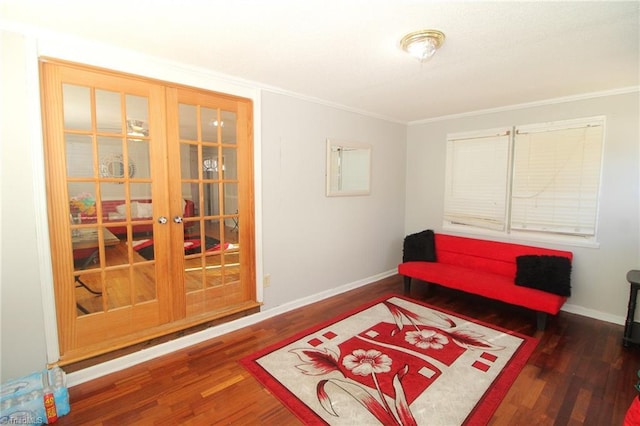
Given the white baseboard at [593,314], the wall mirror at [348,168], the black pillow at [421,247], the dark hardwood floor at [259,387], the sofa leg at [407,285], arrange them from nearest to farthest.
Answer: the dark hardwood floor at [259,387], the white baseboard at [593,314], the wall mirror at [348,168], the sofa leg at [407,285], the black pillow at [421,247]

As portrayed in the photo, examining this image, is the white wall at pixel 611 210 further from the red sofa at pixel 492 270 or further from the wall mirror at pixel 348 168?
the wall mirror at pixel 348 168

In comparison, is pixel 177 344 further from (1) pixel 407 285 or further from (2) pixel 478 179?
(2) pixel 478 179

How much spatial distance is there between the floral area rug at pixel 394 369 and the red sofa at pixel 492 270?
0.35 meters

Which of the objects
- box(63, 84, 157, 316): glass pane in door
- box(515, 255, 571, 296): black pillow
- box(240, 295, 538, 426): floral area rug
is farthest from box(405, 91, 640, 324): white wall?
box(63, 84, 157, 316): glass pane in door

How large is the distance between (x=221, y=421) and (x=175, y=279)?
47.9 inches

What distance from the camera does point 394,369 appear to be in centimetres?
220

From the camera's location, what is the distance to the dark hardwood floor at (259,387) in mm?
1770

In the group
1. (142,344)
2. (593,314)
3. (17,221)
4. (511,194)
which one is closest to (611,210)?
(511,194)

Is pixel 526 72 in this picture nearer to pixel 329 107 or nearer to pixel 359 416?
pixel 329 107

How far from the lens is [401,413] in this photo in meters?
1.78

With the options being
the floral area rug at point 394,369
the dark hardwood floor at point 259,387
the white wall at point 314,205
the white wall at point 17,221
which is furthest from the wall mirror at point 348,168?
the white wall at point 17,221

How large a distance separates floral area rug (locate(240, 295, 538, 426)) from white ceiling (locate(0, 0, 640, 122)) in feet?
7.50

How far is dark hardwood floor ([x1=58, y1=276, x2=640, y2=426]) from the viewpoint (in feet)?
5.81

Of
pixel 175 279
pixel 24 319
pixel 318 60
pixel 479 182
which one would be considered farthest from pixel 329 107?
pixel 24 319
